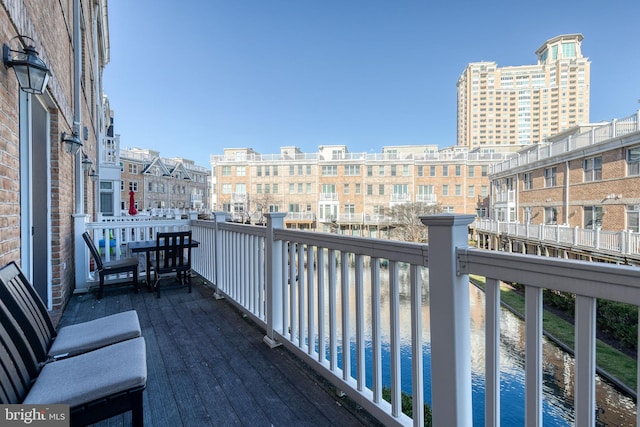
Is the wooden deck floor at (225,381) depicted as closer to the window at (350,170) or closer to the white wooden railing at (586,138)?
the white wooden railing at (586,138)

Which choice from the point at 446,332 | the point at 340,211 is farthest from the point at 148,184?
the point at 446,332

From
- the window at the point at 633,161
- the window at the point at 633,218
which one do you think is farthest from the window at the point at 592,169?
the window at the point at 633,218

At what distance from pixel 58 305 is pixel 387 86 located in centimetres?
4541

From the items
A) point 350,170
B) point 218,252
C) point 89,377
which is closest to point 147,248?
point 218,252

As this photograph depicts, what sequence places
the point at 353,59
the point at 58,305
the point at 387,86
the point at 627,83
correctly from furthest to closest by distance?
the point at 387,86
the point at 627,83
the point at 353,59
the point at 58,305

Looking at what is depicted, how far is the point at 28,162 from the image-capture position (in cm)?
288

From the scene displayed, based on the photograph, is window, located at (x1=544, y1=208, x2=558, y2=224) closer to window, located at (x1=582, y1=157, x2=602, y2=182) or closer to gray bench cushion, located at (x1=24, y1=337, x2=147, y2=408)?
window, located at (x1=582, y1=157, x2=602, y2=182)

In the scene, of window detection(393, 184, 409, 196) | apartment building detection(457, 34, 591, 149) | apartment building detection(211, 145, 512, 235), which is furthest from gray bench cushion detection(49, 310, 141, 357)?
apartment building detection(457, 34, 591, 149)

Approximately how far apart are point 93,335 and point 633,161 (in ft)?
64.0

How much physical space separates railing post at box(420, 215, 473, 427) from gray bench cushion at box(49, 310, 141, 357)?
1806mm

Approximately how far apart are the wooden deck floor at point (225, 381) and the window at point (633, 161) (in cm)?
1814

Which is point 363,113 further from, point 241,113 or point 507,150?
point 507,150

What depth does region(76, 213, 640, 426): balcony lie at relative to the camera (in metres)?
0.92

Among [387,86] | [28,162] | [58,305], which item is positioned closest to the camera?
[28,162]
